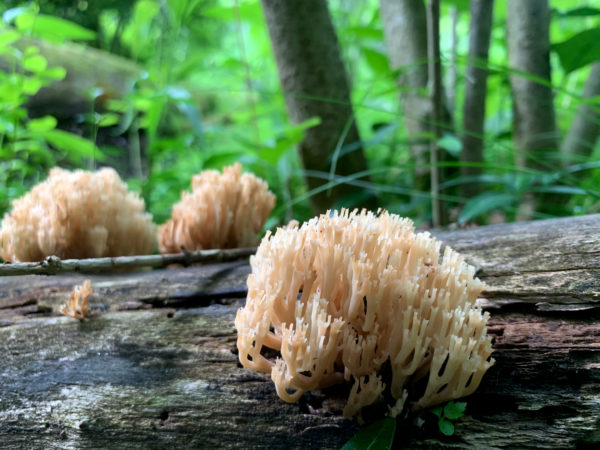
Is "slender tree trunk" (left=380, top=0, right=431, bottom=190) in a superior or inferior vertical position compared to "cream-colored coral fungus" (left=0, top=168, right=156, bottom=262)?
superior

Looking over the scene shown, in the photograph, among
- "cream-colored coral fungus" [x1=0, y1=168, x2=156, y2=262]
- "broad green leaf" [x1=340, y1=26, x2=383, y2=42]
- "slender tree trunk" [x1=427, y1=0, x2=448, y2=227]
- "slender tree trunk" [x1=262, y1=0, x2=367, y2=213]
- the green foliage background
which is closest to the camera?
"cream-colored coral fungus" [x1=0, y1=168, x2=156, y2=262]

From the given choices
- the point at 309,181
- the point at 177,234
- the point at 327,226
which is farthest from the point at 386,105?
the point at 327,226

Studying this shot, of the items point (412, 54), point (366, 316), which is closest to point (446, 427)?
point (366, 316)

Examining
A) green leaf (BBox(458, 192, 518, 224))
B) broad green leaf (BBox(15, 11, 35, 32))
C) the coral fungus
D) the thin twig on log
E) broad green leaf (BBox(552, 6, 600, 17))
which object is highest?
broad green leaf (BBox(15, 11, 35, 32))

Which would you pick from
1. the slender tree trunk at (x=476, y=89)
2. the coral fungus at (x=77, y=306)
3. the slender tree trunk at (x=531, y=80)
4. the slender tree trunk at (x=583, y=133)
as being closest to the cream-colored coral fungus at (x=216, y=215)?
the coral fungus at (x=77, y=306)

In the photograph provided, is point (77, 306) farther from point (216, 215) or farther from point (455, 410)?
point (455, 410)

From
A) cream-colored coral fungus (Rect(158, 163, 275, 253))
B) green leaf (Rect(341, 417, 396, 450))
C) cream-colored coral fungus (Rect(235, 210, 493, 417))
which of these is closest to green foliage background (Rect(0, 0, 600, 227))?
cream-colored coral fungus (Rect(158, 163, 275, 253))

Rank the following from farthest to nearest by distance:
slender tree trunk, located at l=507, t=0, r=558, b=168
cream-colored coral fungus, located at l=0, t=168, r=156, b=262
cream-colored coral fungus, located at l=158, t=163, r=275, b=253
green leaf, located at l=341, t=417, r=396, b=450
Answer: slender tree trunk, located at l=507, t=0, r=558, b=168 → cream-colored coral fungus, located at l=158, t=163, r=275, b=253 → cream-colored coral fungus, located at l=0, t=168, r=156, b=262 → green leaf, located at l=341, t=417, r=396, b=450

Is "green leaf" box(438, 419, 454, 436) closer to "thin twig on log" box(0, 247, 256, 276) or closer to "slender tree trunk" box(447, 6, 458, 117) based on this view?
"thin twig on log" box(0, 247, 256, 276)

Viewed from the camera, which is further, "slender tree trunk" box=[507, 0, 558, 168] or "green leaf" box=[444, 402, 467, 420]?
"slender tree trunk" box=[507, 0, 558, 168]
